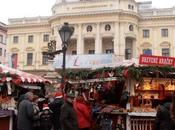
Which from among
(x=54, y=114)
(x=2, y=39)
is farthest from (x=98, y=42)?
(x=54, y=114)

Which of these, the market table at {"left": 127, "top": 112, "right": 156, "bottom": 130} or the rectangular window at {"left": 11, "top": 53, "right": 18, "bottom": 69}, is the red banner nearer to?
the market table at {"left": 127, "top": 112, "right": 156, "bottom": 130}

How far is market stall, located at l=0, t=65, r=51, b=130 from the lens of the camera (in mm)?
14882

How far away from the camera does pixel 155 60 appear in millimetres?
15148

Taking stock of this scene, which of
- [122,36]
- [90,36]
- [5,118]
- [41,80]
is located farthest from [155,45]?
[5,118]

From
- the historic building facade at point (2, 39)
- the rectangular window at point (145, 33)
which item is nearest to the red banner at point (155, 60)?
the rectangular window at point (145, 33)

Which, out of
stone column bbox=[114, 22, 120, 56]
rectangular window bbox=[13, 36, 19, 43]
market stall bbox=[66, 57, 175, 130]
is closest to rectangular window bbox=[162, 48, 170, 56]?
stone column bbox=[114, 22, 120, 56]

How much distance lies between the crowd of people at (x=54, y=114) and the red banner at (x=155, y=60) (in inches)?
132

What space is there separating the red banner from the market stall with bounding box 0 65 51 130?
4856 mm

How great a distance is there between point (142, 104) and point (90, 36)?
134 ft

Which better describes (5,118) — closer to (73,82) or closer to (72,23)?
(73,82)

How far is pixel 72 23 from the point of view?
5597cm

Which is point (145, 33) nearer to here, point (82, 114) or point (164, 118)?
point (82, 114)

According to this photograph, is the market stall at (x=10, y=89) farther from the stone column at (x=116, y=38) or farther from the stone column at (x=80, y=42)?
the stone column at (x=80, y=42)

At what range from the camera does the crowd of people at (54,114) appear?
9.91 meters
